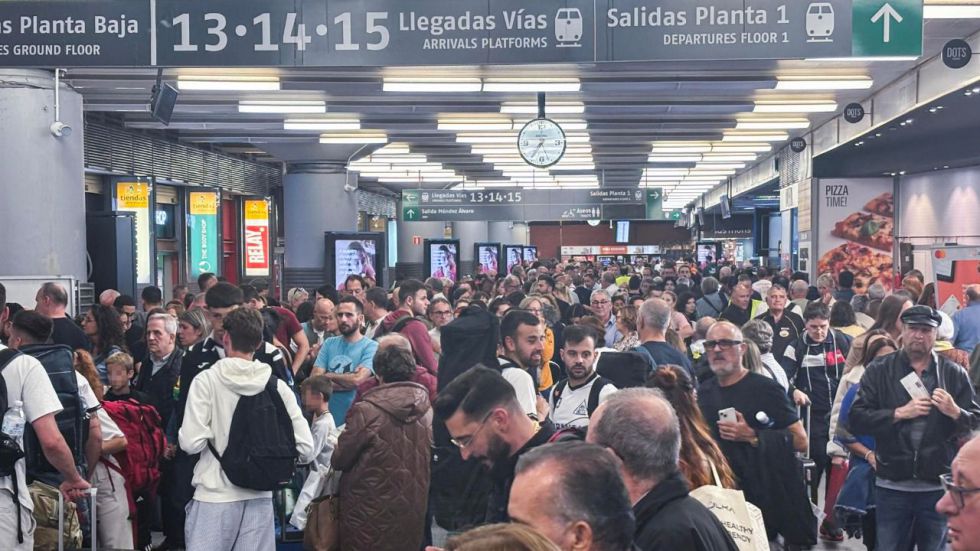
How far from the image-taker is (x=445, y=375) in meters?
7.15

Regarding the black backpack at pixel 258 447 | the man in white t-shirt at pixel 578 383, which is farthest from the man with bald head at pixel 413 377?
the man in white t-shirt at pixel 578 383

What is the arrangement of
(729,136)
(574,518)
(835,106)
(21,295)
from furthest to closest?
(729,136) < (835,106) < (21,295) < (574,518)

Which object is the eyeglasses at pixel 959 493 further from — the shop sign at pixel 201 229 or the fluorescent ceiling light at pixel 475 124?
the shop sign at pixel 201 229

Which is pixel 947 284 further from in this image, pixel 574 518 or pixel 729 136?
pixel 729 136

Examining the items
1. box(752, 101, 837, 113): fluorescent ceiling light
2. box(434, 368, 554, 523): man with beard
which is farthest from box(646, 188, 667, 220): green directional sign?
box(434, 368, 554, 523): man with beard

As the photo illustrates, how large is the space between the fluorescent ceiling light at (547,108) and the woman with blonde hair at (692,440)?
1214cm

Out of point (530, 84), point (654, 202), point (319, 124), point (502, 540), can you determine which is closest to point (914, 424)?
point (502, 540)

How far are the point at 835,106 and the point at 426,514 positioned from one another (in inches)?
518

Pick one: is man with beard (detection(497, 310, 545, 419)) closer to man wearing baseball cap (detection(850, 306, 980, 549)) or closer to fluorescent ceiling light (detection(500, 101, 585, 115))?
man wearing baseball cap (detection(850, 306, 980, 549))

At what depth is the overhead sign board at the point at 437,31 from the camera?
8.91 meters

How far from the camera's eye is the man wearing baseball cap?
6.06 metres

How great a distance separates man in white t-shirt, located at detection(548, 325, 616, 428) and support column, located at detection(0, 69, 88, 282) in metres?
6.98

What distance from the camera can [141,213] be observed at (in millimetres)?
20328

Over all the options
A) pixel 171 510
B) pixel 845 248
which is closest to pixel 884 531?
pixel 171 510
